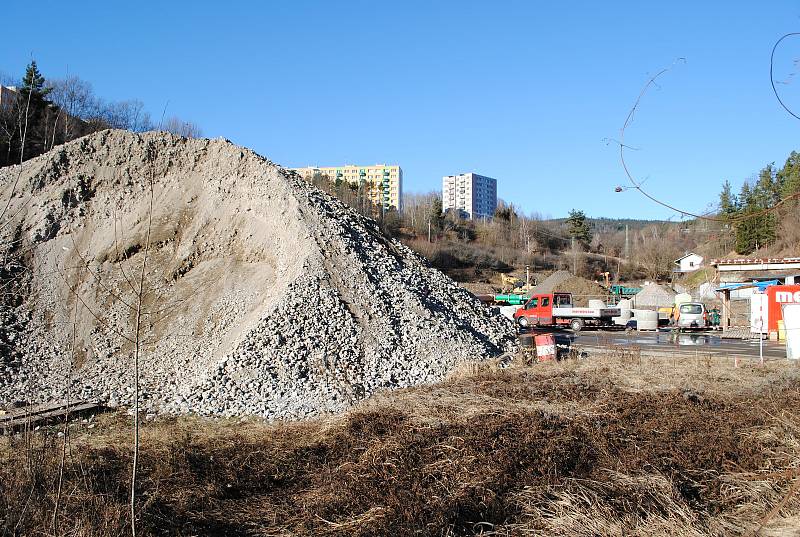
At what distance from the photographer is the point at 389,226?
81750 mm

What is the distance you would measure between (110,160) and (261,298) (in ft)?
29.3

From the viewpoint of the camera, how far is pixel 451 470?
23.4ft

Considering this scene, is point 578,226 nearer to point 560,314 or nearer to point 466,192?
point 466,192

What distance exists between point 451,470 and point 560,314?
87.6ft

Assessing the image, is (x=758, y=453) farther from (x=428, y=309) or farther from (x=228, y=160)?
(x=228, y=160)

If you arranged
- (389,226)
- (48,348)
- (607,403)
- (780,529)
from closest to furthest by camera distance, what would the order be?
(780,529) → (607,403) → (48,348) → (389,226)

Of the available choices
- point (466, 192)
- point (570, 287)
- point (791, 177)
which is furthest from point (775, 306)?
point (466, 192)

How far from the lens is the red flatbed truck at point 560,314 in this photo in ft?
106

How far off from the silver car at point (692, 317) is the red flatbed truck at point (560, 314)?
10.1 ft

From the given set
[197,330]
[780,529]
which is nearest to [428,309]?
[197,330]

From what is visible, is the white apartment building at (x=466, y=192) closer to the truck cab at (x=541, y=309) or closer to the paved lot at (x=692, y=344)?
the truck cab at (x=541, y=309)

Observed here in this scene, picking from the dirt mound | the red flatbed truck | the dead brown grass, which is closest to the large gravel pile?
the dead brown grass

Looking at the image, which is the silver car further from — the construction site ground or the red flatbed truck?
→ the construction site ground

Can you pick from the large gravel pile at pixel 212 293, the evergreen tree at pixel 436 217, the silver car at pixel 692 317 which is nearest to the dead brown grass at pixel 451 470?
the large gravel pile at pixel 212 293
